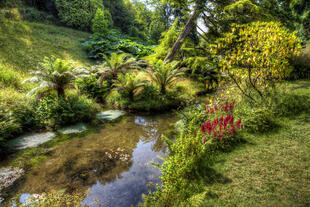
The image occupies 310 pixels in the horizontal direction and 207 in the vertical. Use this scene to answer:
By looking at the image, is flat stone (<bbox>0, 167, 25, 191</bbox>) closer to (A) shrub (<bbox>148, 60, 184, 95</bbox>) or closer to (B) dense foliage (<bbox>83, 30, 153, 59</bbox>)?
(A) shrub (<bbox>148, 60, 184, 95</bbox>)

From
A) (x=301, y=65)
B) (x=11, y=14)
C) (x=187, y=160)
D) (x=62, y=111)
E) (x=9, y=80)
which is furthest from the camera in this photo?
(x=11, y=14)

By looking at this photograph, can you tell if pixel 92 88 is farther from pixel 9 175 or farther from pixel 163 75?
pixel 9 175

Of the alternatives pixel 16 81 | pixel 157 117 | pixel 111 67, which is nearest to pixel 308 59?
pixel 157 117

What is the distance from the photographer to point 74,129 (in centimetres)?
468

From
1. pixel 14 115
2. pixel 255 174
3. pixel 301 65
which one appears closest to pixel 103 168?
pixel 255 174

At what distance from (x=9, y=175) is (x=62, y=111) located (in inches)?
95.7

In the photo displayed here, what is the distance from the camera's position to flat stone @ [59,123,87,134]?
4523 millimetres

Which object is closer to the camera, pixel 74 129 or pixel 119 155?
pixel 119 155

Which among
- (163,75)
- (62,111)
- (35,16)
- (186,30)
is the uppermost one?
(35,16)

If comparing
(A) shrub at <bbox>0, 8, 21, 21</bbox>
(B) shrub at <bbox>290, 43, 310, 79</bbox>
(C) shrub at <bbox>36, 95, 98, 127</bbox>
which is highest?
(A) shrub at <bbox>0, 8, 21, 21</bbox>

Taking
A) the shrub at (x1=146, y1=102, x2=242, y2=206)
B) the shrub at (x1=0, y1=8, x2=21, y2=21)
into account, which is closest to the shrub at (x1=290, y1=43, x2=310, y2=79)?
the shrub at (x1=146, y1=102, x2=242, y2=206)

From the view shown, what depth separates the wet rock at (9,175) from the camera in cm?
259

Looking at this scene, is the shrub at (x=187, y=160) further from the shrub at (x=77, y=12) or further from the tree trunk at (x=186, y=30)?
the shrub at (x=77, y=12)

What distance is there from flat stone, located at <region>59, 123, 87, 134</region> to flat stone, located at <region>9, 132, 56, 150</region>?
0.27 m
